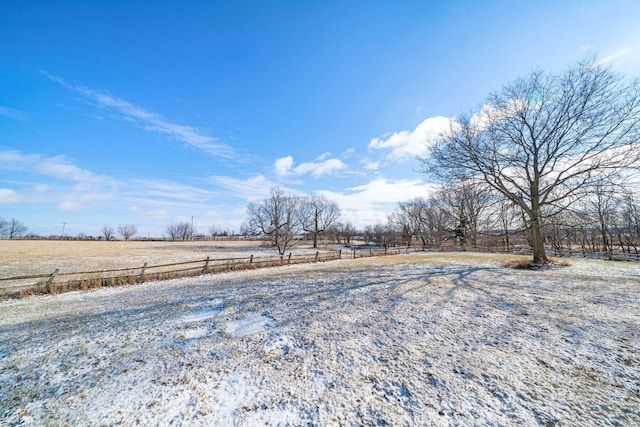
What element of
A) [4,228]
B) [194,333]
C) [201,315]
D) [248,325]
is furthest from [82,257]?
[4,228]

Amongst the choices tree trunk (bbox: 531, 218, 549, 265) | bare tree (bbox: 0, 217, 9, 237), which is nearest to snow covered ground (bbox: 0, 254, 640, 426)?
tree trunk (bbox: 531, 218, 549, 265)

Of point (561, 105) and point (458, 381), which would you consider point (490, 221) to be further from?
point (458, 381)

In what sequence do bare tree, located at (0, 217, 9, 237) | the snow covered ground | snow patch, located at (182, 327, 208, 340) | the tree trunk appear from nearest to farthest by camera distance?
the snow covered ground → snow patch, located at (182, 327, 208, 340) → the tree trunk → bare tree, located at (0, 217, 9, 237)

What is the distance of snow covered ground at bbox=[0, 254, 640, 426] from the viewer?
3.14m

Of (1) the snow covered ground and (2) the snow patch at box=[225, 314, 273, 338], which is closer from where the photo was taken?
(1) the snow covered ground

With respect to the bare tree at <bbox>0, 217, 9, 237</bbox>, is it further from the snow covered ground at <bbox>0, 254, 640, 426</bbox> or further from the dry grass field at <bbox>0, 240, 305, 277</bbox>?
the snow covered ground at <bbox>0, 254, 640, 426</bbox>

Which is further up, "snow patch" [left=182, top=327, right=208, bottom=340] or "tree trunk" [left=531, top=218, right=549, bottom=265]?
"tree trunk" [left=531, top=218, right=549, bottom=265]

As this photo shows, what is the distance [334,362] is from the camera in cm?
426

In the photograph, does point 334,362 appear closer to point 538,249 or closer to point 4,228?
point 538,249

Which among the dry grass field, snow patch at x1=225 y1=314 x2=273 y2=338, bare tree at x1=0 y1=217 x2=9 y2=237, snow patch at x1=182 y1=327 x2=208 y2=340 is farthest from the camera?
bare tree at x1=0 y1=217 x2=9 y2=237

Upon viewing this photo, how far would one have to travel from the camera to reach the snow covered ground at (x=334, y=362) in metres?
3.14

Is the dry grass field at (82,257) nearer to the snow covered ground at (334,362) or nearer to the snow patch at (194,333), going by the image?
the snow covered ground at (334,362)

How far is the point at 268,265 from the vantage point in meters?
18.9

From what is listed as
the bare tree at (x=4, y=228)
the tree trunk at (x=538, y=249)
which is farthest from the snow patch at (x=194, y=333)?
the bare tree at (x=4, y=228)
